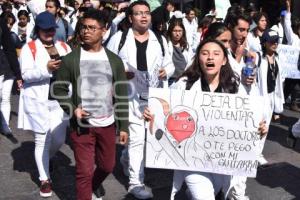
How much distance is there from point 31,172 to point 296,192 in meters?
2.72

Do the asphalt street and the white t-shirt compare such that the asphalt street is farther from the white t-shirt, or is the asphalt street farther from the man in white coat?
the white t-shirt

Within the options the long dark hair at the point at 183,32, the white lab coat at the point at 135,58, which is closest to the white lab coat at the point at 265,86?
the white lab coat at the point at 135,58

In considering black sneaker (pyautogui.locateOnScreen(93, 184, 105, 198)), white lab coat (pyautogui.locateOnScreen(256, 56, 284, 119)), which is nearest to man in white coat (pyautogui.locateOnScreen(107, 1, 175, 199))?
black sneaker (pyautogui.locateOnScreen(93, 184, 105, 198))

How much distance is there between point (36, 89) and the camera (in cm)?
477

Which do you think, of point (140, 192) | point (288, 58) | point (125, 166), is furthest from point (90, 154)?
point (288, 58)

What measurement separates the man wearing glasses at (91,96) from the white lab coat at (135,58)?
1.88ft

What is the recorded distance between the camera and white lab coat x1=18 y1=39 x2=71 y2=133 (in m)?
4.62

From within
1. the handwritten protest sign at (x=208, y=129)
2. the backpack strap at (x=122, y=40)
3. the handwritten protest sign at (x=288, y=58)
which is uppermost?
the backpack strap at (x=122, y=40)

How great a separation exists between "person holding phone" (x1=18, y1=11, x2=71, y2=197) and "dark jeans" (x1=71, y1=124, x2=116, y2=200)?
0.69m

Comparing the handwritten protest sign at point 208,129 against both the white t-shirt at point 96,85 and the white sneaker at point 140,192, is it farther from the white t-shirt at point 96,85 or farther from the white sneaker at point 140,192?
the white sneaker at point 140,192

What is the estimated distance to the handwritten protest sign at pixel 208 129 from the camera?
3.65 m

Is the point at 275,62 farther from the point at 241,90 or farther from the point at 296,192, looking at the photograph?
the point at 241,90

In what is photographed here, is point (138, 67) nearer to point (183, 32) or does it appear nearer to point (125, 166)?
point (125, 166)

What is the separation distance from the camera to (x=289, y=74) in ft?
27.6
